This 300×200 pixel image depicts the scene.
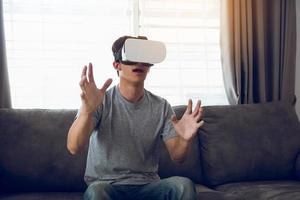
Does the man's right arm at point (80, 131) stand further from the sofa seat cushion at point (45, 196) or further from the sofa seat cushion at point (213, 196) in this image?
the sofa seat cushion at point (213, 196)

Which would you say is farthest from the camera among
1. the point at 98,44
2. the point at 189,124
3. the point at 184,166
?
the point at 98,44

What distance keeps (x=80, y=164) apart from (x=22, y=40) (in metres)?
0.90

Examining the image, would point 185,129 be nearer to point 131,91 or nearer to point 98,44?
point 131,91

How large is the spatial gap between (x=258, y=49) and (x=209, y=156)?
0.83 m

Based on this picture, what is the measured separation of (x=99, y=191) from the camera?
1514 millimetres

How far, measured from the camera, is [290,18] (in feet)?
9.05

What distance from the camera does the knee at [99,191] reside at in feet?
4.92

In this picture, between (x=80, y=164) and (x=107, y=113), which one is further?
(x=80, y=164)

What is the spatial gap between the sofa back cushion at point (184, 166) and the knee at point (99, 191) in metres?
0.72

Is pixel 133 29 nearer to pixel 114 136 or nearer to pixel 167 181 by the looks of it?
pixel 114 136

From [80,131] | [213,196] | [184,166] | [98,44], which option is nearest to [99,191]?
[80,131]

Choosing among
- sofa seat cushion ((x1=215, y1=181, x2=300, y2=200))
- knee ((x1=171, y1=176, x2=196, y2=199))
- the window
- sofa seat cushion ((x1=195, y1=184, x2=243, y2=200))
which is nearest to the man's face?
knee ((x1=171, y1=176, x2=196, y2=199))

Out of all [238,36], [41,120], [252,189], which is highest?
[238,36]

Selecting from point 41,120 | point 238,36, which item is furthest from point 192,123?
point 238,36
